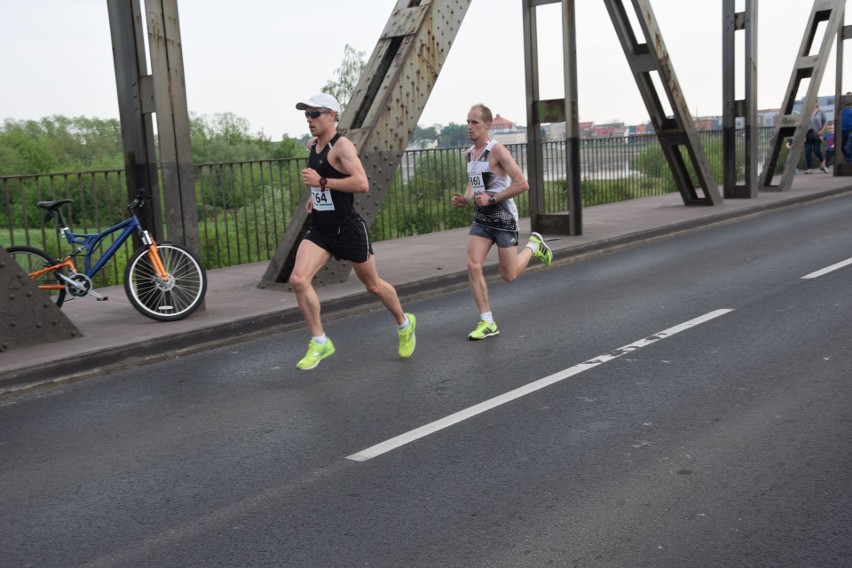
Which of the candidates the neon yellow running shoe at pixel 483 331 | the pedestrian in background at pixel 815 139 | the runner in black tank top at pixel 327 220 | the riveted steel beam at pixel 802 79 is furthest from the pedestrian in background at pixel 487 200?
the pedestrian in background at pixel 815 139

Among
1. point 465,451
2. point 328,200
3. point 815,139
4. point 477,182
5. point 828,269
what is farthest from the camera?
point 815,139

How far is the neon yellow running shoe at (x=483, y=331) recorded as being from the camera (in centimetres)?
755

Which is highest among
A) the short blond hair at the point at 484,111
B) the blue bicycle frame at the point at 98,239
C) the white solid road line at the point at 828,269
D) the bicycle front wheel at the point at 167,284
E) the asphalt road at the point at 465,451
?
the short blond hair at the point at 484,111

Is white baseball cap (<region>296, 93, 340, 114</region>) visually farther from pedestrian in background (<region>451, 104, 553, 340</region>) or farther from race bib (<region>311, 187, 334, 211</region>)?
pedestrian in background (<region>451, 104, 553, 340</region>)

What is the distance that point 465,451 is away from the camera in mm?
4840

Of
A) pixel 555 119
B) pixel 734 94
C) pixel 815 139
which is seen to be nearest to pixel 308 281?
pixel 555 119

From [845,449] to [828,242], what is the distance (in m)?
8.57

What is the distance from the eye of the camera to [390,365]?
686 centimetres

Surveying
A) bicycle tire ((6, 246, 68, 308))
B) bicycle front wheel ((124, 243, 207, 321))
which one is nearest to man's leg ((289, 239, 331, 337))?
bicycle front wheel ((124, 243, 207, 321))

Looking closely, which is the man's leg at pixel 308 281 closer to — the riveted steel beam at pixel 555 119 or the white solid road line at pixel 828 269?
the white solid road line at pixel 828 269

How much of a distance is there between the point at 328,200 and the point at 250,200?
6148 mm

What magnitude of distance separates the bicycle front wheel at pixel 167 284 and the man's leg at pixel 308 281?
2.09 m

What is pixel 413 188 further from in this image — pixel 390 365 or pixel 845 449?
pixel 845 449

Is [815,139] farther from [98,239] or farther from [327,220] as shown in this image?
[327,220]
